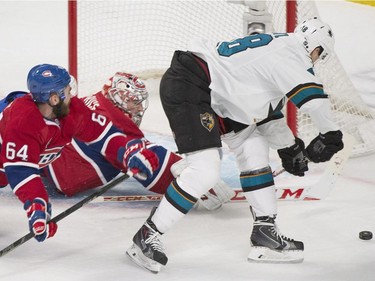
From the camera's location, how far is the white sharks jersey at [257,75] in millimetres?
3336

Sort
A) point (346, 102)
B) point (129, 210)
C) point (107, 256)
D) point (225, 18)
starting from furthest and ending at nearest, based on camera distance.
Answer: point (225, 18)
point (346, 102)
point (129, 210)
point (107, 256)

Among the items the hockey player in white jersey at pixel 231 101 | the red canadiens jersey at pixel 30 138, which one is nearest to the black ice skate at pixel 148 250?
the hockey player in white jersey at pixel 231 101

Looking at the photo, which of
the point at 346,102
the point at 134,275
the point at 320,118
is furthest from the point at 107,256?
the point at 346,102

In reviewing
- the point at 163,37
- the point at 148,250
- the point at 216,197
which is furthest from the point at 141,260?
the point at 163,37

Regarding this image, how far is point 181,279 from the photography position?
131 inches

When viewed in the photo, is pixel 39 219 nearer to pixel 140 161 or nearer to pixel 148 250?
pixel 148 250

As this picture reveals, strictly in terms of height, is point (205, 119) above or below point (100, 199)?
above

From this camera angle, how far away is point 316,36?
342 cm

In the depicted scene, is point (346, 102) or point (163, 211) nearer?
point (163, 211)

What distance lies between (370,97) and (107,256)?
88.0 inches

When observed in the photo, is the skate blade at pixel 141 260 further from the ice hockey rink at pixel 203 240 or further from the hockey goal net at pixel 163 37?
the hockey goal net at pixel 163 37

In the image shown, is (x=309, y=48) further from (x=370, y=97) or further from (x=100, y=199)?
(x=370, y=97)

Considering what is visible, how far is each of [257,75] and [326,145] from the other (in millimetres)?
304

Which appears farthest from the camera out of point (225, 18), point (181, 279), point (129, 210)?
point (225, 18)
